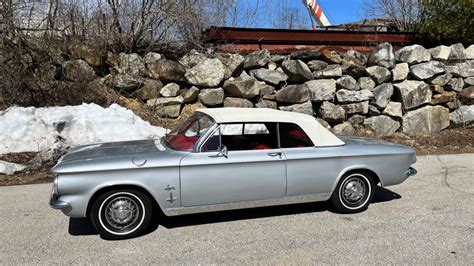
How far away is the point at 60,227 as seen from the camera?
4484 mm

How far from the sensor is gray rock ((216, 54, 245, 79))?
1005cm

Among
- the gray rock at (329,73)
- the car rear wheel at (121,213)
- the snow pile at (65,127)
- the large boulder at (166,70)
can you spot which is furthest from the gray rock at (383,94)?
the car rear wheel at (121,213)

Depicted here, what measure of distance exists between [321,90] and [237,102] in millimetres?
2196

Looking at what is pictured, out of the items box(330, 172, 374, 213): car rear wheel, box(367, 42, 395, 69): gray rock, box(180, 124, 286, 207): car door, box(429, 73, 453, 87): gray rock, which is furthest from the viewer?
box(429, 73, 453, 87): gray rock

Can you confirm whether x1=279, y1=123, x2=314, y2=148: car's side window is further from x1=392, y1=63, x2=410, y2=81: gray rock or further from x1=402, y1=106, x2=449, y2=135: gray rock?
x1=392, y1=63, x2=410, y2=81: gray rock

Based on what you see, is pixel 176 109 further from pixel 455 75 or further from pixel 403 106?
pixel 455 75

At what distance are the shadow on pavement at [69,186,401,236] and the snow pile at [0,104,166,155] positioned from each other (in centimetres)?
359

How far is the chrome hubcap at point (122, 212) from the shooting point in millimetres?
4137

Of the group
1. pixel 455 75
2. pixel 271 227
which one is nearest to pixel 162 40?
pixel 271 227

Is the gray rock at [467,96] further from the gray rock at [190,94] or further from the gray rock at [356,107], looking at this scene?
the gray rock at [190,94]

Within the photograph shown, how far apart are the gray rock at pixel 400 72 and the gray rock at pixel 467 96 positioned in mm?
1873

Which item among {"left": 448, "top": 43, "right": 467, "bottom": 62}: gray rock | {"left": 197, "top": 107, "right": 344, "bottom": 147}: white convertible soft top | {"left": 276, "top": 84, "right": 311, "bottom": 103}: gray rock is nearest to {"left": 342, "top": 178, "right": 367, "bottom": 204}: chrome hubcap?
{"left": 197, "top": 107, "right": 344, "bottom": 147}: white convertible soft top

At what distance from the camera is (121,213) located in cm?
417

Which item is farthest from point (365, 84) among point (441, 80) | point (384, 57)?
point (441, 80)
